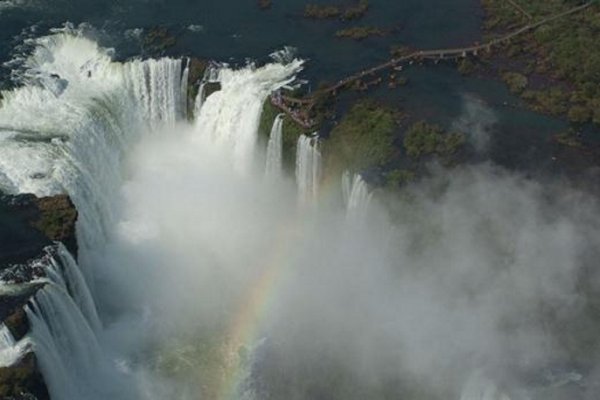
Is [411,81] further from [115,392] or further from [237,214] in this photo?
[115,392]

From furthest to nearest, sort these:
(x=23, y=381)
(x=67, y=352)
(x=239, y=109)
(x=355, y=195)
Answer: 1. (x=239, y=109)
2. (x=355, y=195)
3. (x=67, y=352)
4. (x=23, y=381)

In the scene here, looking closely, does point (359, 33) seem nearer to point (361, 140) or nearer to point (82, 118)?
point (361, 140)

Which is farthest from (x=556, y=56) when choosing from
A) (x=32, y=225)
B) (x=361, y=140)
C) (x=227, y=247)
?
(x=32, y=225)

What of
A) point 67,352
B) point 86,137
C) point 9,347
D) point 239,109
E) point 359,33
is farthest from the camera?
point 359,33

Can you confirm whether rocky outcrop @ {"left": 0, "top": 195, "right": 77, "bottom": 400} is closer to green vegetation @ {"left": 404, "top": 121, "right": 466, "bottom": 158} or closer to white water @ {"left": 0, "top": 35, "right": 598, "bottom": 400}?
white water @ {"left": 0, "top": 35, "right": 598, "bottom": 400}

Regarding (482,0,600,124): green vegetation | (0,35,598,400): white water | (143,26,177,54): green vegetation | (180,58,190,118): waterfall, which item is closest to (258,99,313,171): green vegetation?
(0,35,598,400): white water

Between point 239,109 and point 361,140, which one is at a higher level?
point 239,109

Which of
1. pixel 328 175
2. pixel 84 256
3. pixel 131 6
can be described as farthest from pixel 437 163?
pixel 131 6
